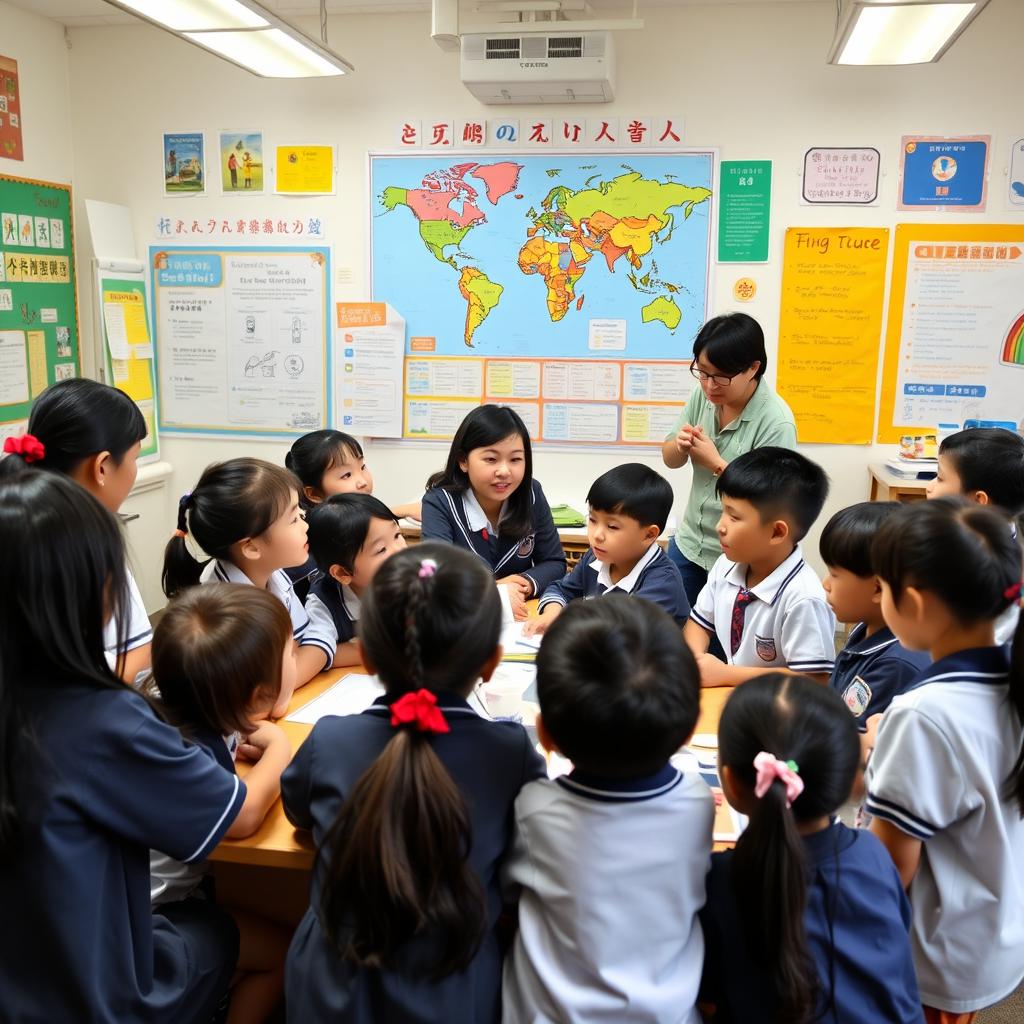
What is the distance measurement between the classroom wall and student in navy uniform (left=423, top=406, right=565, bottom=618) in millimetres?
1429

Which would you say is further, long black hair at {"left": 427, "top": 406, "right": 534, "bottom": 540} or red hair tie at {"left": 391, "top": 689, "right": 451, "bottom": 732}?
long black hair at {"left": 427, "top": 406, "right": 534, "bottom": 540}

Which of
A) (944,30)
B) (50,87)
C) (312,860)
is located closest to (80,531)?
(312,860)

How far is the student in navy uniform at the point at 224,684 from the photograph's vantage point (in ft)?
4.57

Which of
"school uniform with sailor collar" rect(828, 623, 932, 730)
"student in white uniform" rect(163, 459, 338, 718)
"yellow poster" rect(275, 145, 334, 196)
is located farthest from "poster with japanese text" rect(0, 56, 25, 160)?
"school uniform with sailor collar" rect(828, 623, 932, 730)

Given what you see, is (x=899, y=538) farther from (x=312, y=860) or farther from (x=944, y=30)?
(x=944, y=30)

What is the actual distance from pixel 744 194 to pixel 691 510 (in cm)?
151

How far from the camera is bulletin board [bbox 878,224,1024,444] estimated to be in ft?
12.0

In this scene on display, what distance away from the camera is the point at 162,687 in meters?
1.41

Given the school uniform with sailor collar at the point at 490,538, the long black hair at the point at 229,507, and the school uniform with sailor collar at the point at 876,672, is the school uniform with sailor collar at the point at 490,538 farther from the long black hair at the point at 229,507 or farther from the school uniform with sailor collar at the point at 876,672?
the school uniform with sailor collar at the point at 876,672

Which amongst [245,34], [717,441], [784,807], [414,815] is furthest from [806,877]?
[245,34]

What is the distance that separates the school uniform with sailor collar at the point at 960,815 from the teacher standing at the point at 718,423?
4.86ft

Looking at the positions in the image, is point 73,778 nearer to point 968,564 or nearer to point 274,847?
point 274,847

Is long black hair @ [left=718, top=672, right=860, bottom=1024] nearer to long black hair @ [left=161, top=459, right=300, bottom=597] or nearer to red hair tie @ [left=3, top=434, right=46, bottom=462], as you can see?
long black hair @ [left=161, top=459, right=300, bottom=597]

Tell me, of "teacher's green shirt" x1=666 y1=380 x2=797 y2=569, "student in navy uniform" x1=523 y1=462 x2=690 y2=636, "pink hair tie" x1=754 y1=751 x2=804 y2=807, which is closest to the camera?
"pink hair tie" x1=754 y1=751 x2=804 y2=807
